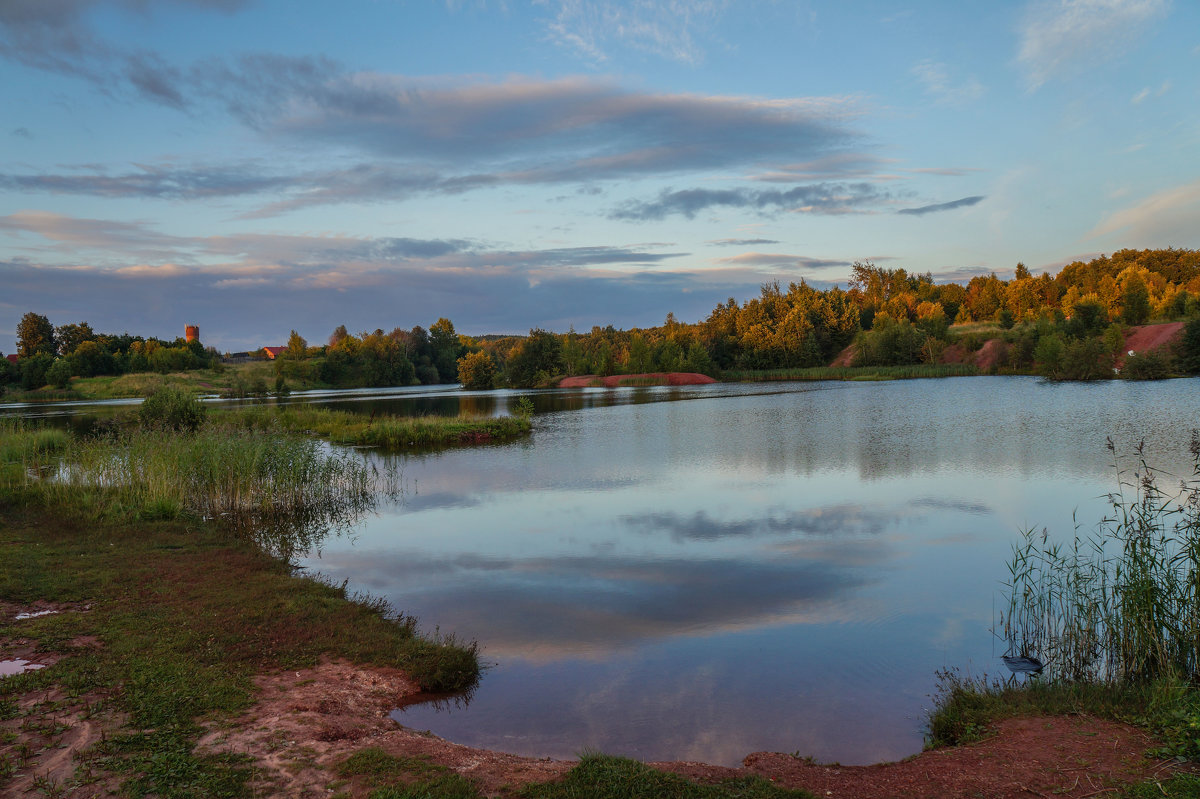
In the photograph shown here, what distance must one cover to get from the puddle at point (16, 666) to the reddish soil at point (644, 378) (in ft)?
236

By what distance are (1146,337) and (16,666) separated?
6852 cm

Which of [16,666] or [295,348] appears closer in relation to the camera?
[16,666]

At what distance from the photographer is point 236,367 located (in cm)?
9350

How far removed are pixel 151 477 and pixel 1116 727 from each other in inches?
636

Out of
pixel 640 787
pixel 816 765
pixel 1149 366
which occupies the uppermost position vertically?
pixel 1149 366

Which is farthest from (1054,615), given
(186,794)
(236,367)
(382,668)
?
(236,367)

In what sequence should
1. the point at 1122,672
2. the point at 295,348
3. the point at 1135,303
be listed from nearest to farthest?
the point at 1122,672 < the point at 1135,303 < the point at 295,348

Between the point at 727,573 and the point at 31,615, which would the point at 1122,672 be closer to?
the point at 727,573

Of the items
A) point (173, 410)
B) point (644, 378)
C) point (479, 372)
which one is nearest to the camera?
point (173, 410)

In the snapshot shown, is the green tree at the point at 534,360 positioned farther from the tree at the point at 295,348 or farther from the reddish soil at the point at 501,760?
A: the reddish soil at the point at 501,760

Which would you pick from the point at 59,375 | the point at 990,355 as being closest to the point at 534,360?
the point at 990,355

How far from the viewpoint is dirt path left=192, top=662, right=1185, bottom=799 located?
160 inches

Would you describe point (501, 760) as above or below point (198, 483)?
below

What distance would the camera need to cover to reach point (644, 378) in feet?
261
